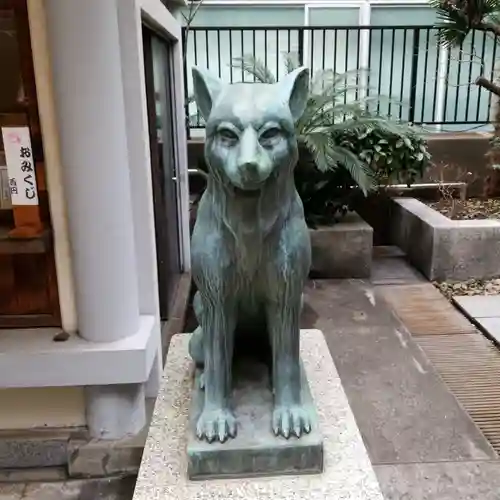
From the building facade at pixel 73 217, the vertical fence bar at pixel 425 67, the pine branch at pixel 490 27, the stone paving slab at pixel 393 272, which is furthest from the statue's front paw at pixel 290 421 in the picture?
the vertical fence bar at pixel 425 67

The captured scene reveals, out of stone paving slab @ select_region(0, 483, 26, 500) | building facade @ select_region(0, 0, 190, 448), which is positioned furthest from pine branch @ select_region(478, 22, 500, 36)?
stone paving slab @ select_region(0, 483, 26, 500)

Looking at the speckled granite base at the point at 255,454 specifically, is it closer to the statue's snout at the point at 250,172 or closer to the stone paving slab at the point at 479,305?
the statue's snout at the point at 250,172

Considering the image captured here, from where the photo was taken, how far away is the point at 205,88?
1.39m

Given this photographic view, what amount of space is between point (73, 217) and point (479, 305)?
3074 mm

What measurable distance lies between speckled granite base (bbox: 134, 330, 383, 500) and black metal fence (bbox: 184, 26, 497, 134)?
4.44 m

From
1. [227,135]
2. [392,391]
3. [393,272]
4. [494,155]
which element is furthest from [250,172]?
[494,155]

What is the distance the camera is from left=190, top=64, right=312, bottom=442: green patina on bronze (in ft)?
4.20

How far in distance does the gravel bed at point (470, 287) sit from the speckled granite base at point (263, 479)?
282cm

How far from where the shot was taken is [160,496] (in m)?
1.45

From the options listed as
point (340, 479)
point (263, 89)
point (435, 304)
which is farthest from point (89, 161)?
point (435, 304)

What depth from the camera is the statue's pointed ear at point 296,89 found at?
136 centimetres

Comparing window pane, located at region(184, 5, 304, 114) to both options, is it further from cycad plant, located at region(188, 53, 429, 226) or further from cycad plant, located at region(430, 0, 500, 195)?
cycad plant, located at region(430, 0, 500, 195)

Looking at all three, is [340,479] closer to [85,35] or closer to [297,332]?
[297,332]

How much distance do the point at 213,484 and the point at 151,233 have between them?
134 centimetres
